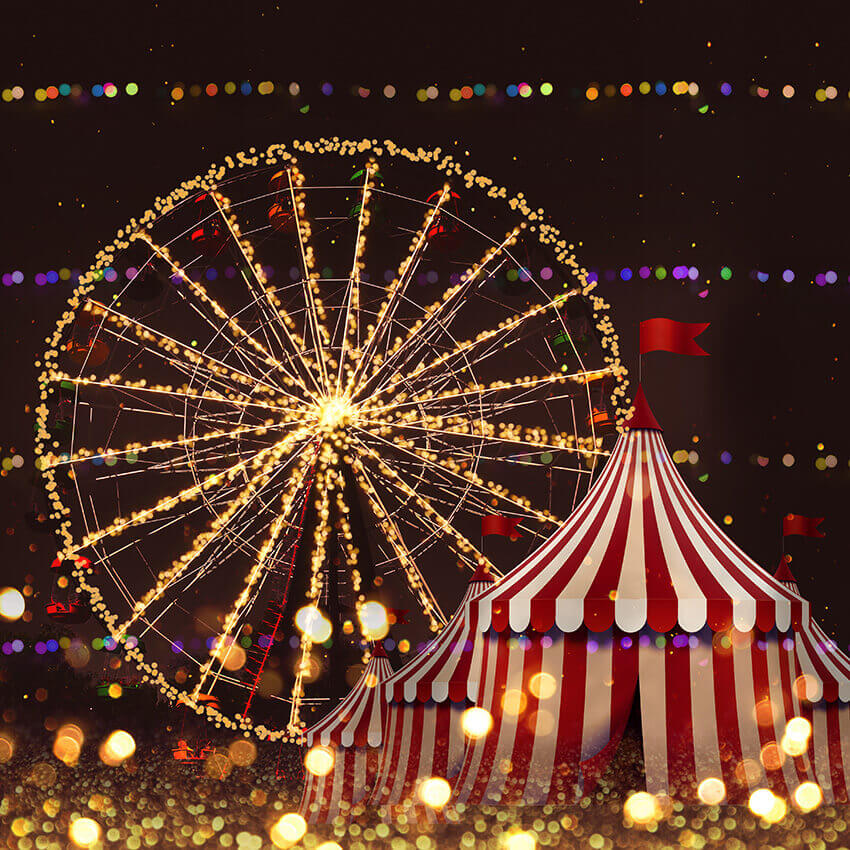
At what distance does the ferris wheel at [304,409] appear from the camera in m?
8.19

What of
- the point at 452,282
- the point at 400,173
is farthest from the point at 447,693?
the point at 400,173

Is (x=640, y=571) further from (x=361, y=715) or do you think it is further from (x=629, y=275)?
(x=629, y=275)

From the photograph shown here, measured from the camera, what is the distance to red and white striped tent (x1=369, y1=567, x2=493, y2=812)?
657 centimetres

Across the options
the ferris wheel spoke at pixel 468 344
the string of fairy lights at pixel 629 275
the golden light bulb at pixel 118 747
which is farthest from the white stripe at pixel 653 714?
the golden light bulb at pixel 118 747

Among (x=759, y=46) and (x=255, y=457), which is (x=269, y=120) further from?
(x=759, y=46)

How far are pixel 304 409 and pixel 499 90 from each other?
291cm

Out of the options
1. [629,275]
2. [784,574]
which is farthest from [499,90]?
[784,574]

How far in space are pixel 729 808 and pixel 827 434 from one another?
5.15 metres

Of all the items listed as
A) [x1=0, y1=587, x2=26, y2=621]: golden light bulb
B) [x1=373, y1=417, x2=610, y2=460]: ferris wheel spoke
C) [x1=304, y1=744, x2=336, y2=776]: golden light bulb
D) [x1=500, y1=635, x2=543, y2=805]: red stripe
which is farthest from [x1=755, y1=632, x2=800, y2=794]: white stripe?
[x1=0, y1=587, x2=26, y2=621]: golden light bulb

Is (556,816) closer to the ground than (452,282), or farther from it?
closer to the ground

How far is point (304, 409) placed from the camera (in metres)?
8.57

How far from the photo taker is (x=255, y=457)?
8.49 meters

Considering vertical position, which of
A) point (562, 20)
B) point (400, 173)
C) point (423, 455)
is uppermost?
point (562, 20)

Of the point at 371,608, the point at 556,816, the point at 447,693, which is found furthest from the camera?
the point at 371,608
